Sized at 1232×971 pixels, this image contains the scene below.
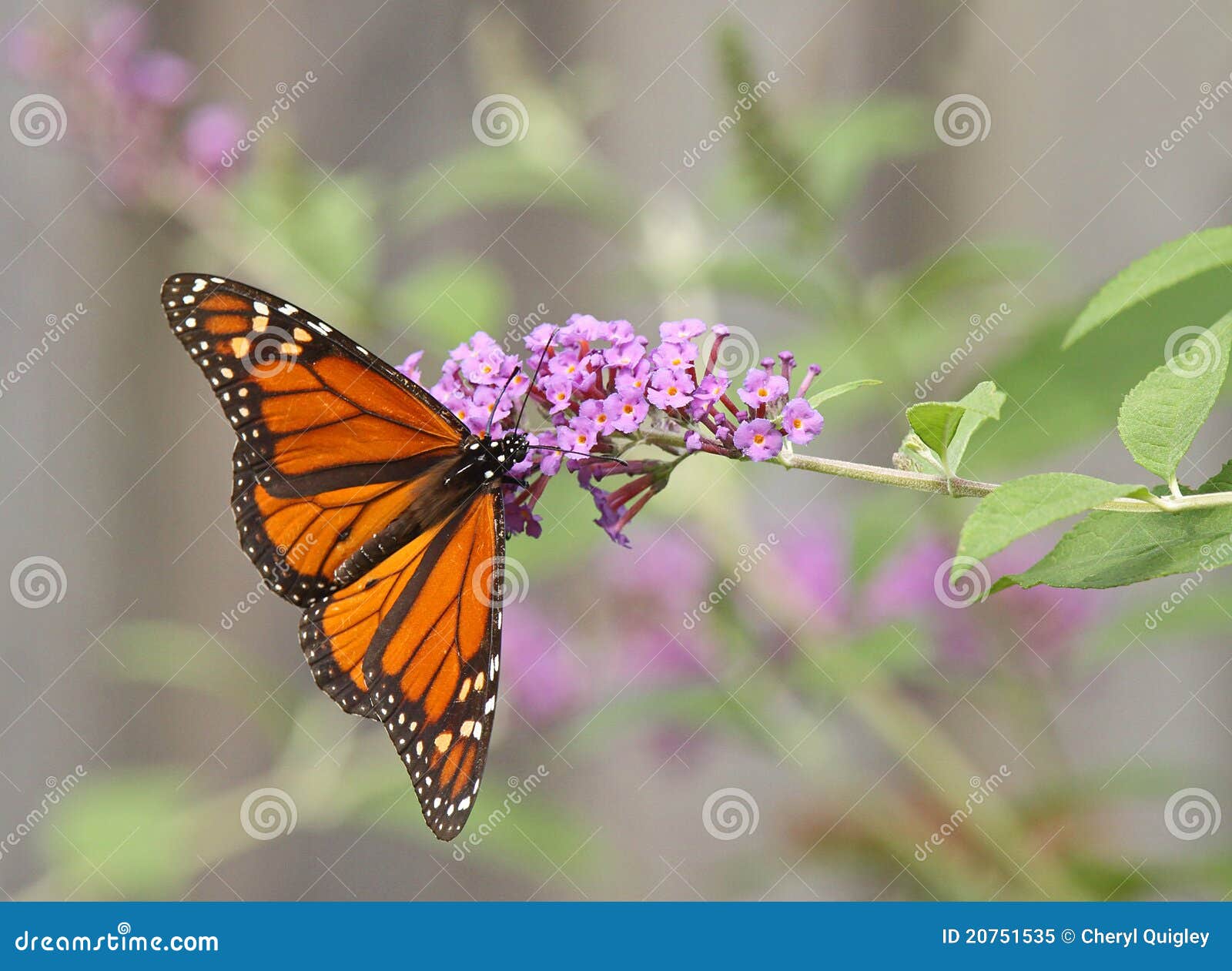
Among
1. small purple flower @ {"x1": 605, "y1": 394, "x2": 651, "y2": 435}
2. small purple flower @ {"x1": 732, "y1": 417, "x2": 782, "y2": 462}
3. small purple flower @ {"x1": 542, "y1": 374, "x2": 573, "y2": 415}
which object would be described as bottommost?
small purple flower @ {"x1": 542, "y1": 374, "x2": 573, "y2": 415}

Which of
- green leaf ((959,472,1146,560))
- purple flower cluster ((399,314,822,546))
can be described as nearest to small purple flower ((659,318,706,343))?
purple flower cluster ((399,314,822,546))

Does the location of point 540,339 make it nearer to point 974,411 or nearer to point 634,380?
point 634,380

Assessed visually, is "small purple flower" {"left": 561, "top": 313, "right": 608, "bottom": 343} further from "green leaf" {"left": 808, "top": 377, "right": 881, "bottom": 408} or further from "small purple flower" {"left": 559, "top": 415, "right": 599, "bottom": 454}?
"green leaf" {"left": 808, "top": 377, "right": 881, "bottom": 408}

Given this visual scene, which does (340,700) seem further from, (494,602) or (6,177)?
(6,177)

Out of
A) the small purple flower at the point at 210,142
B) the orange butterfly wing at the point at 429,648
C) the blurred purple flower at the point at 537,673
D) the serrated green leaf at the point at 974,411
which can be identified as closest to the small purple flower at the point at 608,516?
the orange butterfly wing at the point at 429,648

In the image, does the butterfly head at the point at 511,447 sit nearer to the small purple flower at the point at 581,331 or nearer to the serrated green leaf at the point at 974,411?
the small purple flower at the point at 581,331

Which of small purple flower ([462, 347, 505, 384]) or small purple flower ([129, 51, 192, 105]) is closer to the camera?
small purple flower ([462, 347, 505, 384])

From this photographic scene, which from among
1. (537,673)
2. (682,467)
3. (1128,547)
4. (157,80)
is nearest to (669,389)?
(1128,547)

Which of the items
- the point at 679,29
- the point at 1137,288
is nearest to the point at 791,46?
the point at 679,29
